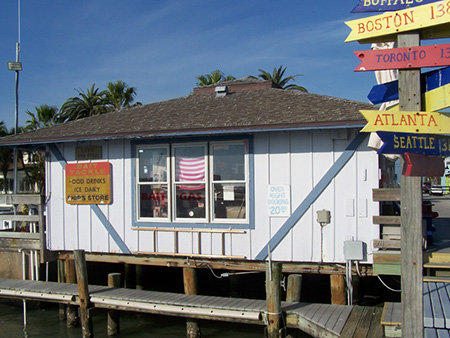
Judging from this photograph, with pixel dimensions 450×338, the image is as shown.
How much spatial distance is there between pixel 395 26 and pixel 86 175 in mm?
8183

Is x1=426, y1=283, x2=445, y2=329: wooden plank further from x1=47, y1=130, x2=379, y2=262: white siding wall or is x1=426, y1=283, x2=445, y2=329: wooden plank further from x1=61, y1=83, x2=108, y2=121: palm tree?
x1=61, y1=83, x2=108, y2=121: palm tree

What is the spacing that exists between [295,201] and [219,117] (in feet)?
7.62

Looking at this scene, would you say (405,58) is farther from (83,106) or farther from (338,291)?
(83,106)

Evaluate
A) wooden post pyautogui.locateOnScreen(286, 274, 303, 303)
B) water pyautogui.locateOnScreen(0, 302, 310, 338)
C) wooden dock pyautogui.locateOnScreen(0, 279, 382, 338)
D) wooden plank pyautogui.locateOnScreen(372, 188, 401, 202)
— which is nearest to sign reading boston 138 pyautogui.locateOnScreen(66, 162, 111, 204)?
wooden dock pyautogui.locateOnScreen(0, 279, 382, 338)

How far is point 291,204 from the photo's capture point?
30.7ft

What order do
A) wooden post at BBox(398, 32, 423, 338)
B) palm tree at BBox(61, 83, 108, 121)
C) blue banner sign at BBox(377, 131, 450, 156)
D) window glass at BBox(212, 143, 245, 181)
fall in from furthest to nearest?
palm tree at BBox(61, 83, 108, 121), window glass at BBox(212, 143, 245, 181), wooden post at BBox(398, 32, 423, 338), blue banner sign at BBox(377, 131, 450, 156)

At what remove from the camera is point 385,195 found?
8297 mm

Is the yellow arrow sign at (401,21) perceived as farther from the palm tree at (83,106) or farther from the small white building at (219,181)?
the palm tree at (83,106)

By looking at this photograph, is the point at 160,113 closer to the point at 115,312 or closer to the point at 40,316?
the point at 115,312

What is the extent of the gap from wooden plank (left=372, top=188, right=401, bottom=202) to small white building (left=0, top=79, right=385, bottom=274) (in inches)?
16.6

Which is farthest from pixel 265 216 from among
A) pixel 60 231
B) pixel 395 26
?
pixel 395 26

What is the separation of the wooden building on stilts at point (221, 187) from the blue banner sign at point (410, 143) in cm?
408

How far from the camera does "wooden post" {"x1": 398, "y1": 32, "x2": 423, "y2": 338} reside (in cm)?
423

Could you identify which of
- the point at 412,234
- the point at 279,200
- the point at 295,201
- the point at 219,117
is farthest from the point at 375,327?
the point at 219,117
